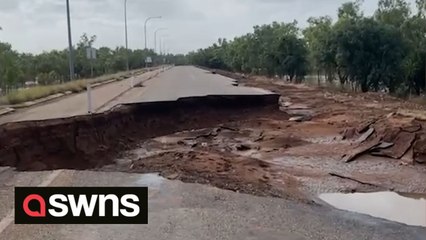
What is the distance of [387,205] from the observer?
1073 cm

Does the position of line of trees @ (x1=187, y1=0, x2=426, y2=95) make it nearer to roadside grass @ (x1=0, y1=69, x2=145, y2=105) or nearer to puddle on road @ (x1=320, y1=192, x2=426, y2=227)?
roadside grass @ (x1=0, y1=69, x2=145, y2=105)

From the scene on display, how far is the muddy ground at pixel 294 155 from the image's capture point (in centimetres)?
1198

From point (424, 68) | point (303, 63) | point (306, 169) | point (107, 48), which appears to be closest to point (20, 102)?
point (306, 169)

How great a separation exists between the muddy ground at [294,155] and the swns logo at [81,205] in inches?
84.1

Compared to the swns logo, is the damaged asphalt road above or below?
below

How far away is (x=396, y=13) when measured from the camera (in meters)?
43.9

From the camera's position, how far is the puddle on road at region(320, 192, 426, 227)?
387 inches

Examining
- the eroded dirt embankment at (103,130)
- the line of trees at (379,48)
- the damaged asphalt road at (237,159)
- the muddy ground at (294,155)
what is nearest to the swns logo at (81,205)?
the damaged asphalt road at (237,159)

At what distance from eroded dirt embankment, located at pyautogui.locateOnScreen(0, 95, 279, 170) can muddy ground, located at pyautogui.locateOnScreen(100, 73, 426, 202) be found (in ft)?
3.15

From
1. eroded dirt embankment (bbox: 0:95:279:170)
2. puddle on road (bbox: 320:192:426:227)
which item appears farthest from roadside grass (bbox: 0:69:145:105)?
puddle on road (bbox: 320:192:426:227)

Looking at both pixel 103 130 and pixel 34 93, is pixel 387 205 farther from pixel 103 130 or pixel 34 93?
pixel 34 93

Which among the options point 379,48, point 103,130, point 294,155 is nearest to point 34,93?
point 103,130

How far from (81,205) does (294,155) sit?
9.60 meters

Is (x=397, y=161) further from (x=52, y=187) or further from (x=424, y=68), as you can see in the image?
(x=424, y=68)
